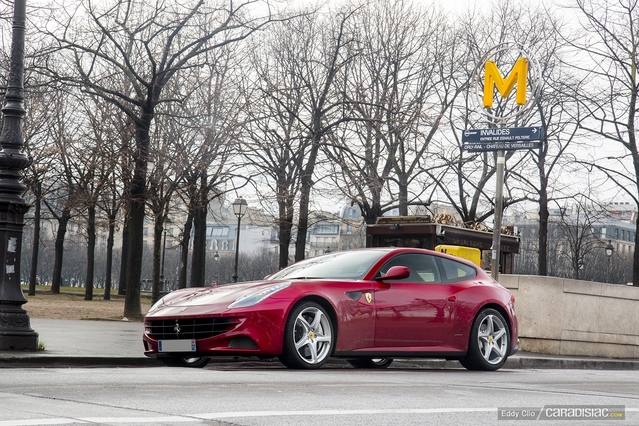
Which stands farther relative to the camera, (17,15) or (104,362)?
(17,15)

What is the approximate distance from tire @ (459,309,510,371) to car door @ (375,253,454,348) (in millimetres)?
486

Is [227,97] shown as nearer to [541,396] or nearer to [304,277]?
[304,277]

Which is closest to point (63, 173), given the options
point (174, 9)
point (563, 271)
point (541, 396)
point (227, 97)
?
point (227, 97)

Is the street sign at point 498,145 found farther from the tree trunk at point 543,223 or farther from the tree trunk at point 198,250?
the tree trunk at point 198,250

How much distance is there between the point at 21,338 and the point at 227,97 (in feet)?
59.5

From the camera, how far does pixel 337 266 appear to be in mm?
10352

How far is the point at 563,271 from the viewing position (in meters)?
93.2

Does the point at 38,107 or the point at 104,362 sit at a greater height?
the point at 38,107

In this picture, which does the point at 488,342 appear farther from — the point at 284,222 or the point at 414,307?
the point at 284,222

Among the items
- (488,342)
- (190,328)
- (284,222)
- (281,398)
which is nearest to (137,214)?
(284,222)

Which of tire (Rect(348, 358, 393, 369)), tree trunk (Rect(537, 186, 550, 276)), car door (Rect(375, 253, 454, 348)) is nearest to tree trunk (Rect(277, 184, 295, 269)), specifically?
tree trunk (Rect(537, 186, 550, 276))

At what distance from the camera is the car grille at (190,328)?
9.06 metres

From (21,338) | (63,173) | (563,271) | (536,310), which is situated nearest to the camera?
(21,338)

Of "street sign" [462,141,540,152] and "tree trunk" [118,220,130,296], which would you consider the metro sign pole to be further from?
"tree trunk" [118,220,130,296]
